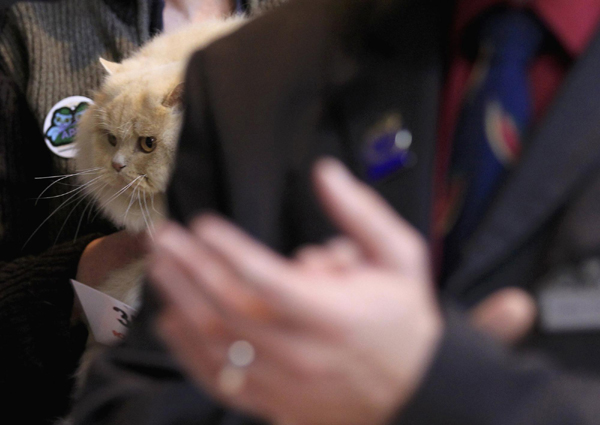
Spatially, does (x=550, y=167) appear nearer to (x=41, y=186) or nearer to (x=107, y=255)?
(x=107, y=255)

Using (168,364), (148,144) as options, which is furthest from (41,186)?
(168,364)

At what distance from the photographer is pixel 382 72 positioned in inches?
26.5

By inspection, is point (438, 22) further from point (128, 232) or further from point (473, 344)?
point (128, 232)

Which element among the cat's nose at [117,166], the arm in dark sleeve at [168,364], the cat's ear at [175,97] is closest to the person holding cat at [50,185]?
the cat's nose at [117,166]

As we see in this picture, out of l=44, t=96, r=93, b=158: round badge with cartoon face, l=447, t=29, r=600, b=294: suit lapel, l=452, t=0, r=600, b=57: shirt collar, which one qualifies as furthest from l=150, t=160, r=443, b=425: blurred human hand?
l=44, t=96, r=93, b=158: round badge with cartoon face

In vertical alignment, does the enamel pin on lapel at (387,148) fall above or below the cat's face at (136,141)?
above

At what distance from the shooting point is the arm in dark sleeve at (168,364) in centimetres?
62

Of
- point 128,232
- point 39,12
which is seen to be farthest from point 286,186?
point 39,12

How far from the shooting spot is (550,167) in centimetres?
58

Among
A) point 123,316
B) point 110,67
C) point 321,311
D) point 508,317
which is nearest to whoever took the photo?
point 321,311

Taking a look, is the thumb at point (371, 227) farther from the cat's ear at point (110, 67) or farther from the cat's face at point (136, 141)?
the cat's ear at point (110, 67)

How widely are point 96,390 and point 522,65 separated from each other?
0.61 metres

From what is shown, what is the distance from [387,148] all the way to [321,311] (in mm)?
275

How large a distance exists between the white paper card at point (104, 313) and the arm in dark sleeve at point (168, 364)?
423 mm
